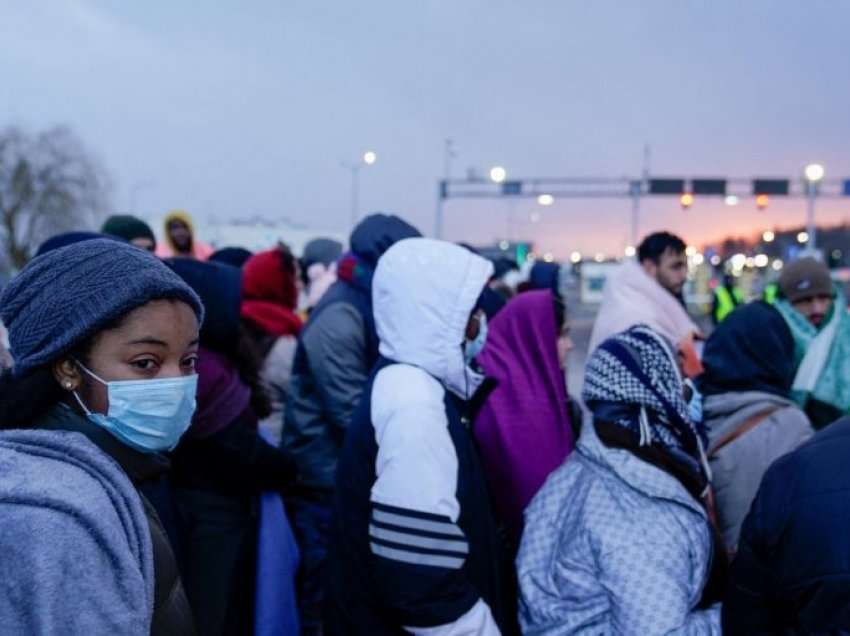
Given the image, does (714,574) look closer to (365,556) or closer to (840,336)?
(365,556)

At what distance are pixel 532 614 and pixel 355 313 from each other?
1.99 metres

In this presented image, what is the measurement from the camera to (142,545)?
1.32 m

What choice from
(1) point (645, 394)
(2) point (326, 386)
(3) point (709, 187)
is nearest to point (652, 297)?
(2) point (326, 386)

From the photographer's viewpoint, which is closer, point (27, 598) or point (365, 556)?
point (27, 598)

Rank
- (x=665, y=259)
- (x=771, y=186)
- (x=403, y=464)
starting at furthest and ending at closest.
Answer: (x=771, y=186) → (x=665, y=259) → (x=403, y=464)

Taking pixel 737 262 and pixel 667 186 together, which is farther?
pixel 737 262

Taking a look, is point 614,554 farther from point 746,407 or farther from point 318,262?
point 318,262

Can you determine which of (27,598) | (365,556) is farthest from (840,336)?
(27,598)

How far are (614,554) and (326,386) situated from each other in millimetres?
2023

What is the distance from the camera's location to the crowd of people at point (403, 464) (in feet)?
4.62

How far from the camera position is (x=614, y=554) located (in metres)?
2.02

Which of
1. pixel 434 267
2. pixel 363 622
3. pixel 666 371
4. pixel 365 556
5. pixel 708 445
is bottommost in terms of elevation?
pixel 363 622

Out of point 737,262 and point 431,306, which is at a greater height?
point 431,306

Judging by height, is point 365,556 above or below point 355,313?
below
